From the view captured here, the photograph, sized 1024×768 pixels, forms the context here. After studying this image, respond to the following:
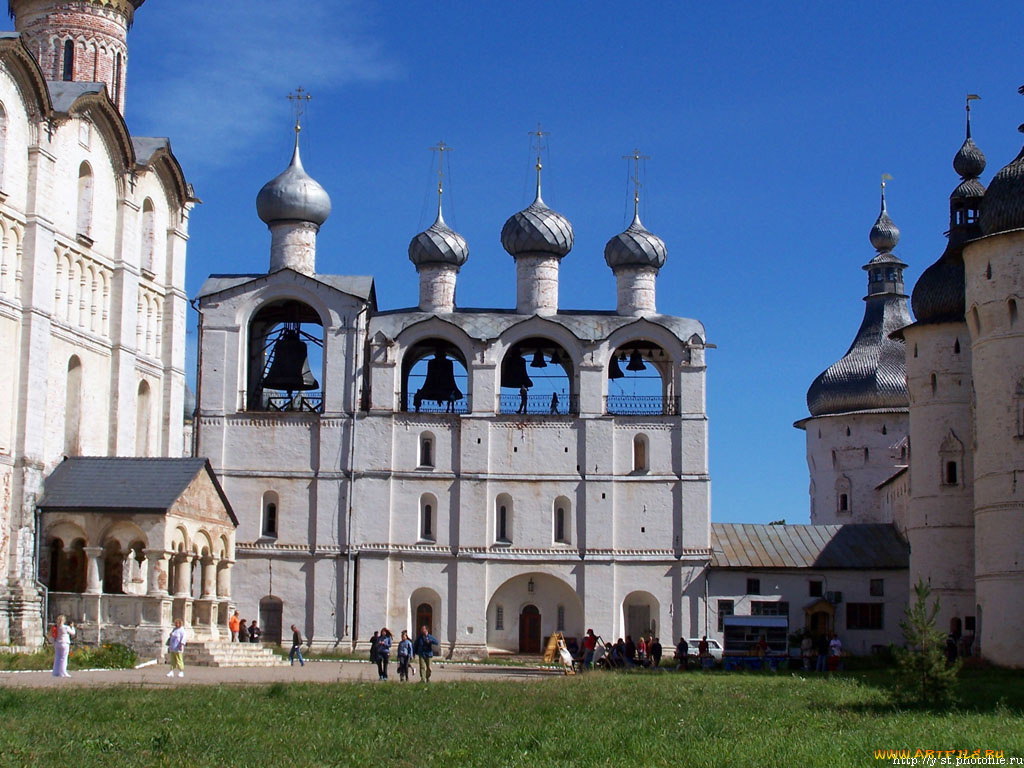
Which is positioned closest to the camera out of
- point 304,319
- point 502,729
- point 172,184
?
point 502,729

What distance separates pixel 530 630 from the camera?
43031 mm

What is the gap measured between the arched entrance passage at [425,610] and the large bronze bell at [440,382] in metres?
5.54

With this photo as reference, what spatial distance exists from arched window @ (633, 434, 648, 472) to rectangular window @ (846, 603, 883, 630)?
6843mm

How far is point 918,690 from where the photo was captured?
20.9 m

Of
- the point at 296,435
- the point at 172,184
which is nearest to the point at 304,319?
the point at 296,435

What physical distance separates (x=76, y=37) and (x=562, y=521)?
17.6 m

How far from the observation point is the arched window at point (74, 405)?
3394cm

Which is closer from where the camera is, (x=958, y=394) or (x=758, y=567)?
(x=958, y=394)

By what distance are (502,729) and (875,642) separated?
90.1 ft

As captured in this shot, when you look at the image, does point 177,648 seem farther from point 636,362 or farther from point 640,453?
point 636,362

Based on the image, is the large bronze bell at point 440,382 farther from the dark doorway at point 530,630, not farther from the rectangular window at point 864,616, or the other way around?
the rectangular window at point 864,616

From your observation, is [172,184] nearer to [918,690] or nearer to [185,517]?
[185,517]

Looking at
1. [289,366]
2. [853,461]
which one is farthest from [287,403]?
[853,461]

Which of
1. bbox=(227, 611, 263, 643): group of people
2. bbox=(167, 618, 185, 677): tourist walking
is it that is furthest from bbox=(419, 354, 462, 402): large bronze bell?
bbox=(167, 618, 185, 677): tourist walking
